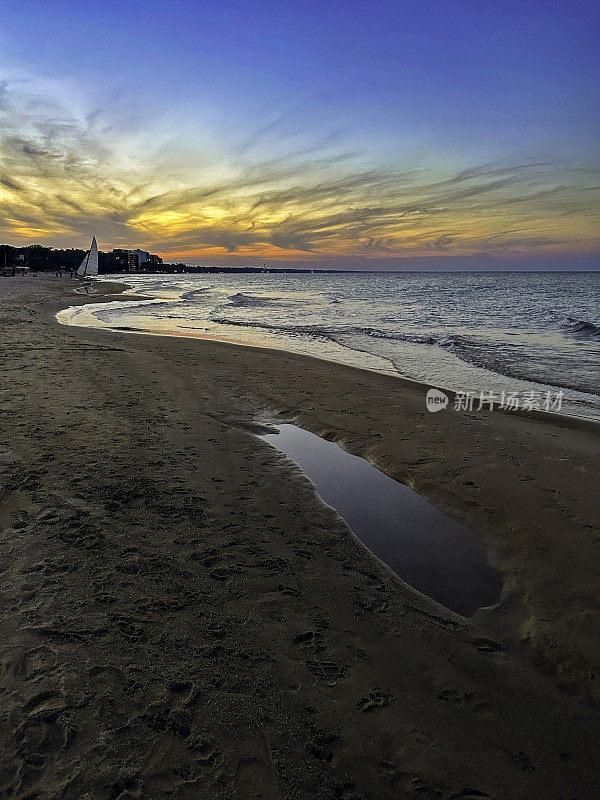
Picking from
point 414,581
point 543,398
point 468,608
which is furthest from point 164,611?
point 543,398

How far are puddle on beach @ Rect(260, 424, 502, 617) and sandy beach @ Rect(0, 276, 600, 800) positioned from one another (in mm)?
164

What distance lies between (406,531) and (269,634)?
220 centimetres

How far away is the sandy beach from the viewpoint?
2.30 metres

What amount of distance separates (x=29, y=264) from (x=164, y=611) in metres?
149

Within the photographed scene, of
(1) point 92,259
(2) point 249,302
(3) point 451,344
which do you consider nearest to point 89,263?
(1) point 92,259

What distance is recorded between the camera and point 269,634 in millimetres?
3188

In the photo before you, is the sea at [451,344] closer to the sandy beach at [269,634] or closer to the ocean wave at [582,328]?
the ocean wave at [582,328]

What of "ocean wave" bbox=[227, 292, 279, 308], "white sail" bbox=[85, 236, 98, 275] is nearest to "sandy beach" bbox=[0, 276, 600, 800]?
"ocean wave" bbox=[227, 292, 279, 308]

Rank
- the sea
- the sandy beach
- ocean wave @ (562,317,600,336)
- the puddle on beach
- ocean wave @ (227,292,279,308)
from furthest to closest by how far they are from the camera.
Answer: ocean wave @ (227,292,279,308) < ocean wave @ (562,317,600,336) < the sea < the puddle on beach < the sandy beach

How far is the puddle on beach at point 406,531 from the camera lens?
3902mm

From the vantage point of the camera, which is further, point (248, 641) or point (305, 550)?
point (305, 550)

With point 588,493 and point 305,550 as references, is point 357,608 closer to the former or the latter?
point 305,550

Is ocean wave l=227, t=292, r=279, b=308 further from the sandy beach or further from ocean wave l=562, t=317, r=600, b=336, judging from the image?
the sandy beach

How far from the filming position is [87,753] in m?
2.29
